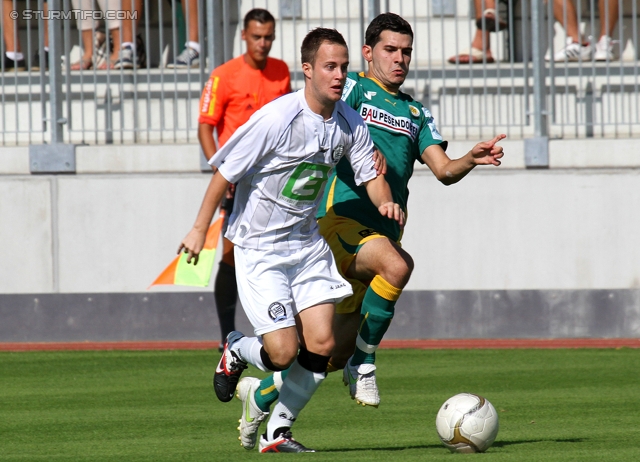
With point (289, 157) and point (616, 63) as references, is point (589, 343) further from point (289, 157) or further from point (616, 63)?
point (289, 157)

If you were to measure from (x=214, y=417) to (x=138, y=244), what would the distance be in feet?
13.9

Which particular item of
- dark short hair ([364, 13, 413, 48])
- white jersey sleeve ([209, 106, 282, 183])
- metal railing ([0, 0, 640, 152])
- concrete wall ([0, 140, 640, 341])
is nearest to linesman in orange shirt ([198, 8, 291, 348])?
concrete wall ([0, 140, 640, 341])

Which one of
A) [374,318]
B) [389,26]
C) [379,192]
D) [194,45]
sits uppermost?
[194,45]

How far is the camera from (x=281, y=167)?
5.96 metres

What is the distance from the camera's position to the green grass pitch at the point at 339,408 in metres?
5.87

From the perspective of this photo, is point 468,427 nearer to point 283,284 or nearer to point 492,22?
point 283,284

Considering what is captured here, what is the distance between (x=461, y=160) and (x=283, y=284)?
1.32 meters

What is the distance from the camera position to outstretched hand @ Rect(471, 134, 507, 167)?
614 centimetres

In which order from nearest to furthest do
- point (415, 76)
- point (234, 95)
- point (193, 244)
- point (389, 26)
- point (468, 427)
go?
point (193, 244) < point (468, 427) < point (389, 26) < point (234, 95) < point (415, 76)

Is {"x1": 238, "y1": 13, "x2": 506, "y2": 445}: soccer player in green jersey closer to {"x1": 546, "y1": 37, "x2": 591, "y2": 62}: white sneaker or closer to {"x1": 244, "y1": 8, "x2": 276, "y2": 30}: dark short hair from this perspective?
{"x1": 244, "y1": 8, "x2": 276, "y2": 30}: dark short hair

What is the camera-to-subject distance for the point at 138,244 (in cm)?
1102

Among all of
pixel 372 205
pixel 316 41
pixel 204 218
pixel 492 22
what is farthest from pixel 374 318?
pixel 492 22

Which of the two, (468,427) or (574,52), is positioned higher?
(574,52)

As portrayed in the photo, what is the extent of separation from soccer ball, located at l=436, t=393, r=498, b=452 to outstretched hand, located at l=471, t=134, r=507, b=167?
1.31 metres
